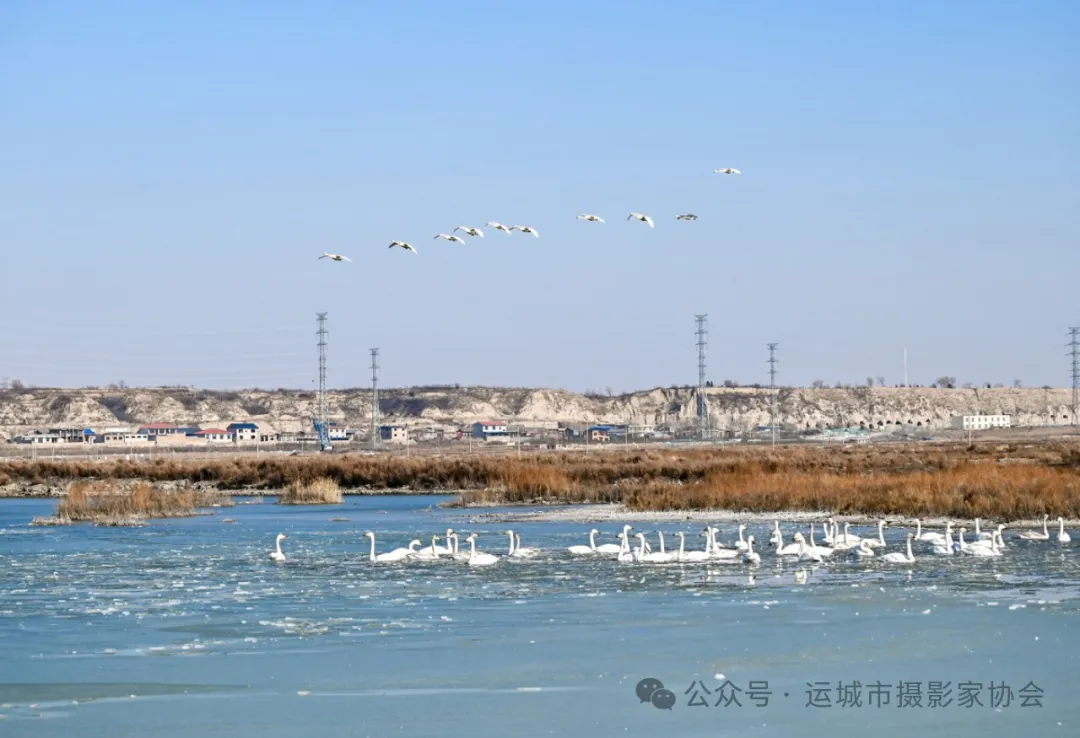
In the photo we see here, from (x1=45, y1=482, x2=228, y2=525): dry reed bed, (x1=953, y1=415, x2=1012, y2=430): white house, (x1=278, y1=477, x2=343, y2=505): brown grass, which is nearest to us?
(x1=45, y1=482, x2=228, y2=525): dry reed bed

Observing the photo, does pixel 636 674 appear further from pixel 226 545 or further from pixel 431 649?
pixel 226 545

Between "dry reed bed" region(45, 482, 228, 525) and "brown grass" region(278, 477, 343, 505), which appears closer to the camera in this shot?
"dry reed bed" region(45, 482, 228, 525)

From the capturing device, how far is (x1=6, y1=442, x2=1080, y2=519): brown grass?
3431 centimetres

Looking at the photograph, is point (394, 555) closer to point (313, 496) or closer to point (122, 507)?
point (122, 507)

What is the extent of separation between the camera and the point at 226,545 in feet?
100

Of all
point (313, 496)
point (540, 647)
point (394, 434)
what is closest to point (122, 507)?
point (313, 496)

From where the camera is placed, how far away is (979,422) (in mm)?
160750

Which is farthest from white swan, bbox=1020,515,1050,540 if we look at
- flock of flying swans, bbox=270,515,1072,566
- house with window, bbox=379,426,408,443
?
Answer: house with window, bbox=379,426,408,443

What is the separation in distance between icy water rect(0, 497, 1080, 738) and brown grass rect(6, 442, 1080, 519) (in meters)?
7.52

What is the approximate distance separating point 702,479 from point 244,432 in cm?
10015

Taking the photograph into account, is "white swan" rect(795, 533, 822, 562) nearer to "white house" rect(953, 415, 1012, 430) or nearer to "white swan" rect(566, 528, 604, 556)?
"white swan" rect(566, 528, 604, 556)

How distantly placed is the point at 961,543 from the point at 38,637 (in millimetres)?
15495

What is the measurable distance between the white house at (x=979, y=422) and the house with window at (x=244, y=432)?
2853 inches

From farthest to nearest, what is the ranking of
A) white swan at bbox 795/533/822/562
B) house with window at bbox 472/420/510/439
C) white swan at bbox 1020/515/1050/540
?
house with window at bbox 472/420/510/439 → white swan at bbox 1020/515/1050/540 → white swan at bbox 795/533/822/562
